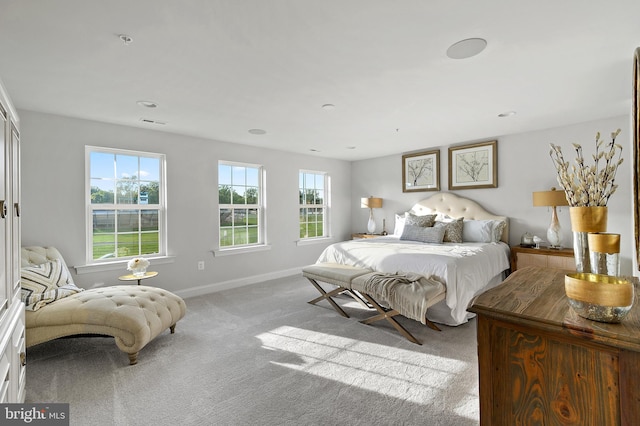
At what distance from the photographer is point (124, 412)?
6.24 ft


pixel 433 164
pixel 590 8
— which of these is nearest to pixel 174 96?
pixel 590 8

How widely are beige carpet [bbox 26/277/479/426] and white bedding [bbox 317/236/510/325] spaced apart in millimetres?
287

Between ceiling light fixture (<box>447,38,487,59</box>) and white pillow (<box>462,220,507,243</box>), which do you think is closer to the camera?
ceiling light fixture (<box>447,38,487,59</box>)

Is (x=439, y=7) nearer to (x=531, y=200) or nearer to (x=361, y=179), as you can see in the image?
(x=531, y=200)

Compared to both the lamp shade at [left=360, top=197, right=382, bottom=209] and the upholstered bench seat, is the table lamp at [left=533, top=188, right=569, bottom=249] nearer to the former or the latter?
the lamp shade at [left=360, top=197, right=382, bottom=209]

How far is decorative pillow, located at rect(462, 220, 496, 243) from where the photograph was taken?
14.9 feet

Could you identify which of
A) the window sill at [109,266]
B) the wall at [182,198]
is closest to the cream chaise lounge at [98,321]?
the window sill at [109,266]

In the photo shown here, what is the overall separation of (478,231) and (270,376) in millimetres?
3770

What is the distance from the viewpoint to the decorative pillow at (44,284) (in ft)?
8.27

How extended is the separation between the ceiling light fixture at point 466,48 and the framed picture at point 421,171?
3408 mm

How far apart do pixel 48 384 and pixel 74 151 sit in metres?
2.59

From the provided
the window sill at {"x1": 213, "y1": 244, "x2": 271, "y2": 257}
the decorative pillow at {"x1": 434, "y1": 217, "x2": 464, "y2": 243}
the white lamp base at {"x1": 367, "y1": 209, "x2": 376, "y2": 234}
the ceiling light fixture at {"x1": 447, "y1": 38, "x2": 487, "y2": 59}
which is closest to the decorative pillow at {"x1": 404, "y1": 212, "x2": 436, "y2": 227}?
the decorative pillow at {"x1": 434, "y1": 217, "x2": 464, "y2": 243}

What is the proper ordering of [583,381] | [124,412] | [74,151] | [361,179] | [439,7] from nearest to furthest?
[583,381], [439,7], [124,412], [74,151], [361,179]

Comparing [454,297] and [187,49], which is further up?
[187,49]
